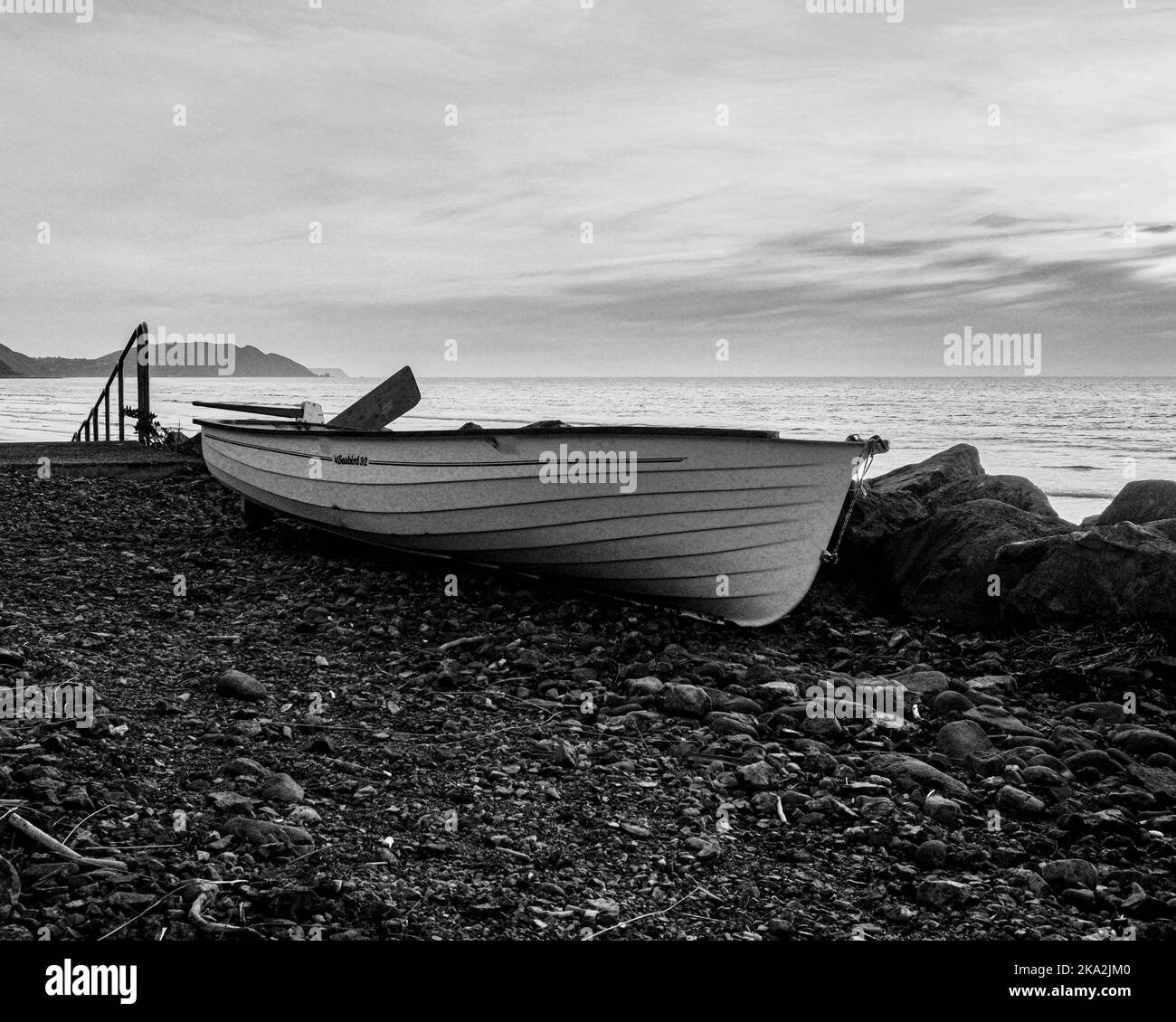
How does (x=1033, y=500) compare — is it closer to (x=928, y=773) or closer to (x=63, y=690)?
(x=928, y=773)

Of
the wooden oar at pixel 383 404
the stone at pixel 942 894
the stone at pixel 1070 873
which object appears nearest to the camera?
the stone at pixel 942 894

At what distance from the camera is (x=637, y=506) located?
7.87 metres

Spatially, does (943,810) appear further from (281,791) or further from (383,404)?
(383,404)

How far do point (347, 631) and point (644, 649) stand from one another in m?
2.29

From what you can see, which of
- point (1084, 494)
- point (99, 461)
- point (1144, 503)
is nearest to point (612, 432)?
point (1144, 503)

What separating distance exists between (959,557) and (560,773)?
5.07m

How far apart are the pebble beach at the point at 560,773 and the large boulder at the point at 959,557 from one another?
38 cm

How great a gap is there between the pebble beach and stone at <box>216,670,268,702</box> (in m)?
0.02

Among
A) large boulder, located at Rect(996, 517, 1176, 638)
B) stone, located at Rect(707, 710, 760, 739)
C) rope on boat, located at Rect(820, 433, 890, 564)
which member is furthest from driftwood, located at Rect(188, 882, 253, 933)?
large boulder, located at Rect(996, 517, 1176, 638)

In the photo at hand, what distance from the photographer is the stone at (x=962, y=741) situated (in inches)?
224

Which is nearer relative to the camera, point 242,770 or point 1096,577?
point 242,770

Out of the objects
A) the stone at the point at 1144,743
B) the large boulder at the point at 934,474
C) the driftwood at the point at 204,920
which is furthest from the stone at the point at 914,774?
the large boulder at the point at 934,474

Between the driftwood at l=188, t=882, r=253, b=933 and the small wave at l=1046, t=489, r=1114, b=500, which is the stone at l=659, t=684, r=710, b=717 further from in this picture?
the small wave at l=1046, t=489, r=1114, b=500

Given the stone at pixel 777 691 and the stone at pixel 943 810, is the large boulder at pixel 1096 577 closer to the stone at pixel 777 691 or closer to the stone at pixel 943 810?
the stone at pixel 777 691
